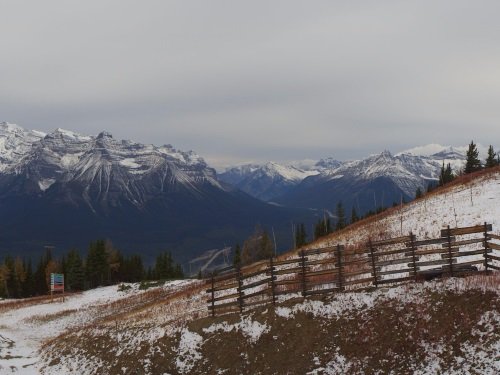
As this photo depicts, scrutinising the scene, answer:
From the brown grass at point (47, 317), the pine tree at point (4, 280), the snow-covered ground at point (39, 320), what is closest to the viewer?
the snow-covered ground at point (39, 320)

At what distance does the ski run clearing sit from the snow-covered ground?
0.24 metres

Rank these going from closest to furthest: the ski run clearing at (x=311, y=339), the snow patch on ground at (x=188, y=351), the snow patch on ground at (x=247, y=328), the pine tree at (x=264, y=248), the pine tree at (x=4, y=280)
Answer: the ski run clearing at (x=311, y=339) → the snow patch on ground at (x=247, y=328) → the snow patch on ground at (x=188, y=351) → the pine tree at (x=4, y=280) → the pine tree at (x=264, y=248)

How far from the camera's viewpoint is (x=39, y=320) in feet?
157

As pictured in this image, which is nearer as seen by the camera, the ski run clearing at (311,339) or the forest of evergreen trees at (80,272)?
the ski run clearing at (311,339)

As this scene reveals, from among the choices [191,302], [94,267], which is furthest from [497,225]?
[94,267]

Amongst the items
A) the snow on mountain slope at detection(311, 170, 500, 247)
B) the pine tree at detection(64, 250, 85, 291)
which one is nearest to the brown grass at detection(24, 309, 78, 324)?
the snow on mountain slope at detection(311, 170, 500, 247)

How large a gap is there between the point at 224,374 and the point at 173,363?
11.2ft

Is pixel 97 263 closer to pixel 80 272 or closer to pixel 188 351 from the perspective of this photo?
pixel 80 272

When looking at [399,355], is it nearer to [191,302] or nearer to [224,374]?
[224,374]

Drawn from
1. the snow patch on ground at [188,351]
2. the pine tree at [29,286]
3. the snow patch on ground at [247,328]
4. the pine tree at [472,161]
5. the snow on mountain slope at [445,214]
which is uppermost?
the pine tree at [472,161]

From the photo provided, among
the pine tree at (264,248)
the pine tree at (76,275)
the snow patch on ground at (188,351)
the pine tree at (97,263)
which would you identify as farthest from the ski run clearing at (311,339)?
the pine tree at (264,248)

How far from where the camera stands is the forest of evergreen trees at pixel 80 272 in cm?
10162

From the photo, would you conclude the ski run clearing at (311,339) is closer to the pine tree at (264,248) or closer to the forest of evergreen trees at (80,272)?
the forest of evergreen trees at (80,272)

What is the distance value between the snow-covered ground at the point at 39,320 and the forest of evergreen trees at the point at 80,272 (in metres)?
36.1
